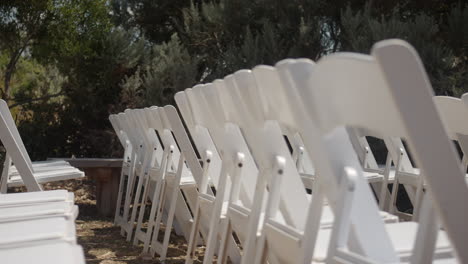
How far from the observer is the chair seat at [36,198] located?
2.56 meters

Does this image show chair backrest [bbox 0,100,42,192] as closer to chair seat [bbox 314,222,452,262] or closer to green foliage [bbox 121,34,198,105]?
chair seat [bbox 314,222,452,262]

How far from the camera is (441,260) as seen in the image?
1756 millimetres

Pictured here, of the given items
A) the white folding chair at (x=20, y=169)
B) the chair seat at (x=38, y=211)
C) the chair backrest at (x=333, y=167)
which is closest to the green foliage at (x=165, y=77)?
the white folding chair at (x=20, y=169)

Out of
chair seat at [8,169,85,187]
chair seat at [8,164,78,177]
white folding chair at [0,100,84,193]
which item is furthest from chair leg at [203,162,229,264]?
chair seat at [8,164,78,177]

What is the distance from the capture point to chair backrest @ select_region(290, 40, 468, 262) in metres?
1.19

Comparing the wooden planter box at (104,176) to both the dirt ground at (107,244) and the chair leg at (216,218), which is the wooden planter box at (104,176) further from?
the chair leg at (216,218)

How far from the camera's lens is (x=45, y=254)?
1534 mm

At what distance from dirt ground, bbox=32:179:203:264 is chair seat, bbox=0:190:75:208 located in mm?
1798

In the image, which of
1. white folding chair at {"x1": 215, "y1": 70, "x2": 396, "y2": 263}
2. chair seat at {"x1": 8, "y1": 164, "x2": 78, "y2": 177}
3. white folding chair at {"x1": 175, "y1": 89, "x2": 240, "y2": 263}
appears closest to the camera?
white folding chair at {"x1": 215, "y1": 70, "x2": 396, "y2": 263}

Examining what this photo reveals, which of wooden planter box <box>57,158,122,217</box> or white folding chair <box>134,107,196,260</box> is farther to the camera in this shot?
wooden planter box <box>57,158,122,217</box>

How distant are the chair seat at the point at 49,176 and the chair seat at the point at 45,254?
9.21 feet

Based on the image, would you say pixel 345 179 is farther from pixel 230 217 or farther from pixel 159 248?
pixel 159 248

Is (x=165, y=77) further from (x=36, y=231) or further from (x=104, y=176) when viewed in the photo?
(x=36, y=231)

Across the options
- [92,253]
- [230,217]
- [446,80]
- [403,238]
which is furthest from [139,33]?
[403,238]
